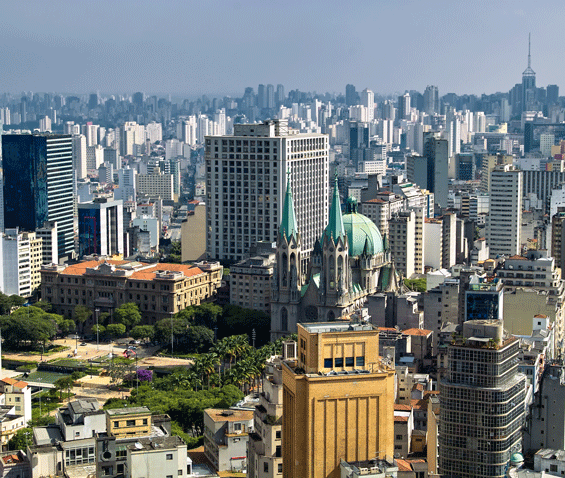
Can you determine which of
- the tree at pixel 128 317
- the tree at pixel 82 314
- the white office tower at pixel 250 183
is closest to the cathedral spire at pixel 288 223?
the tree at pixel 128 317

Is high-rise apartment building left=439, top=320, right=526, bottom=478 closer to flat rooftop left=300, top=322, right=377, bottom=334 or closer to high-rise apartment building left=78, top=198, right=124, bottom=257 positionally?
flat rooftop left=300, top=322, right=377, bottom=334

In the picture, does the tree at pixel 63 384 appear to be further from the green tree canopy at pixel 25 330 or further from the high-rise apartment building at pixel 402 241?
Result: the high-rise apartment building at pixel 402 241

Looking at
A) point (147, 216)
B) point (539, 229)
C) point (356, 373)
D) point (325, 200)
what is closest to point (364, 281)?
point (325, 200)

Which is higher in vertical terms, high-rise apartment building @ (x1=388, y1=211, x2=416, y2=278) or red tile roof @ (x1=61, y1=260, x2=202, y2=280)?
high-rise apartment building @ (x1=388, y1=211, x2=416, y2=278)

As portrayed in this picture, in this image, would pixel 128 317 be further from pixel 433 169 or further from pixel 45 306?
pixel 433 169

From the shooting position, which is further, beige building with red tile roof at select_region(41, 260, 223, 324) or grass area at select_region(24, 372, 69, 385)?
beige building with red tile roof at select_region(41, 260, 223, 324)

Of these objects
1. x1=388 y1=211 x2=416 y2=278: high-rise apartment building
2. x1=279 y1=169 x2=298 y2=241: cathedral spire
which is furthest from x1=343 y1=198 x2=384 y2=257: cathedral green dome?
x1=388 y1=211 x2=416 y2=278: high-rise apartment building

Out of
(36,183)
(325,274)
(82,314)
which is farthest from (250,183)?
(36,183)
